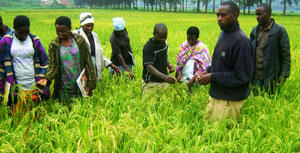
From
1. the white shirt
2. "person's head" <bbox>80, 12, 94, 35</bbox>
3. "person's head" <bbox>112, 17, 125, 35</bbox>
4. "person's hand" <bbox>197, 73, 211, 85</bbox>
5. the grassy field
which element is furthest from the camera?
"person's head" <bbox>112, 17, 125, 35</bbox>

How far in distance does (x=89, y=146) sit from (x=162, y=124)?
77 cm

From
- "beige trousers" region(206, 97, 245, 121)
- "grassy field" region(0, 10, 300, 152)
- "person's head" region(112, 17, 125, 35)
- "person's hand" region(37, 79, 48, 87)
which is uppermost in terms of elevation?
"person's head" region(112, 17, 125, 35)

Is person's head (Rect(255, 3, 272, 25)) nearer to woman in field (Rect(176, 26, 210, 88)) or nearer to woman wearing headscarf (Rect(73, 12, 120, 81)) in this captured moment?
woman in field (Rect(176, 26, 210, 88))

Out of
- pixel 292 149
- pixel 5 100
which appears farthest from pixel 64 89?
pixel 292 149

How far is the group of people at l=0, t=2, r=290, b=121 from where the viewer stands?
2395 millimetres

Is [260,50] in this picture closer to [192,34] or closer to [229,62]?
[192,34]

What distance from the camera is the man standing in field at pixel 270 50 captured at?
354 centimetres

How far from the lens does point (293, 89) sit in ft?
13.3

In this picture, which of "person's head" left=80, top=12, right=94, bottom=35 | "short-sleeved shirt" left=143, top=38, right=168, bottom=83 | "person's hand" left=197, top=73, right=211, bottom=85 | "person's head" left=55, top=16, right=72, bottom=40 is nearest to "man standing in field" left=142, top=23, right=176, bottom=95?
"short-sleeved shirt" left=143, top=38, right=168, bottom=83

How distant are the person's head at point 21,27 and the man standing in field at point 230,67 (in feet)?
7.04

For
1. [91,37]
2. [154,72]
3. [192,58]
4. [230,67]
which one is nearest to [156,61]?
[154,72]

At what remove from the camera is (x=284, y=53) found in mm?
3568

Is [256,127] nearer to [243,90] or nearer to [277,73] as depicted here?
[243,90]

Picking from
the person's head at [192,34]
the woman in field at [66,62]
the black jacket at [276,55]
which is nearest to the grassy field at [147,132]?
the woman in field at [66,62]
